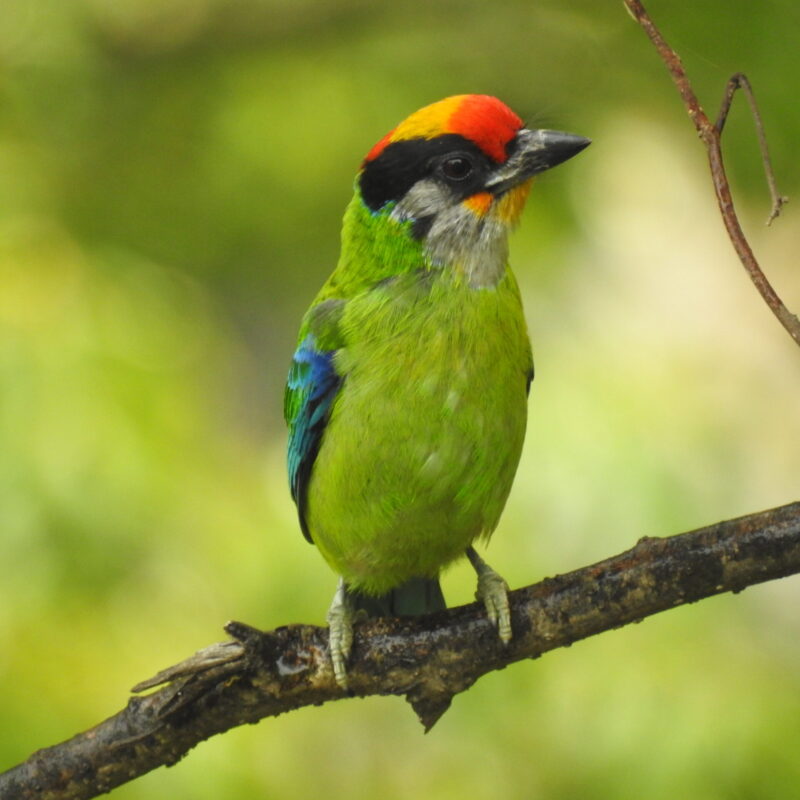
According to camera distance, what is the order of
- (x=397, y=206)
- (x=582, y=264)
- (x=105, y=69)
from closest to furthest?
(x=397, y=206)
(x=105, y=69)
(x=582, y=264)

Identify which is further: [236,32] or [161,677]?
[236,32]

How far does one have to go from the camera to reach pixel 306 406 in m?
3.35

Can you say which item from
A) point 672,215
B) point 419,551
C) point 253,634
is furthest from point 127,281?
point 672,215

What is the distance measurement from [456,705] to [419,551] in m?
0.81

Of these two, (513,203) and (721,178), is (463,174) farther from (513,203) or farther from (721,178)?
(721,178)

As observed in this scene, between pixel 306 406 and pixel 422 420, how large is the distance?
38cm

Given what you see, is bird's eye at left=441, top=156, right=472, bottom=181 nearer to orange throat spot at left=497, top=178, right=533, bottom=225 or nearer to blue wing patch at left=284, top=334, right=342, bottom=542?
orange throat spot at left=497, top=178, right=533, bottom=225

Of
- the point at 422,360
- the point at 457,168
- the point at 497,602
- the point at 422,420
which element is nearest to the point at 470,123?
the point at 457,168

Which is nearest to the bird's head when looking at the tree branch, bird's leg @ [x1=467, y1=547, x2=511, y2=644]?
bird's leg @ [x1=467, y1=547, x2=511, y2=644]

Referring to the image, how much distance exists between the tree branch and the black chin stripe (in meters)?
1.03

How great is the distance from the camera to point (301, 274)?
4.71 m

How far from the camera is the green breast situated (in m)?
3.12

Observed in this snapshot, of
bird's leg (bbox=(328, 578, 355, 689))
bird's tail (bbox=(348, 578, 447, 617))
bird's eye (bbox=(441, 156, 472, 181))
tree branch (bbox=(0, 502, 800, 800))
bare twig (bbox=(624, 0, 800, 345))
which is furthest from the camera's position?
bird's tail (bbox=(348, 578, 447, 617))

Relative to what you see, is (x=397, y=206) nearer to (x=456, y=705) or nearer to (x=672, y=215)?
(x=456, y=705)
